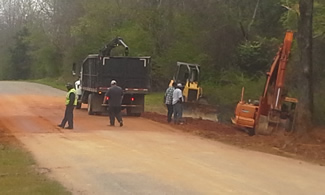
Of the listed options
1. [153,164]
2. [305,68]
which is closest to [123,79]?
[305,68]

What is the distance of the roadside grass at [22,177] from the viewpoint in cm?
1161

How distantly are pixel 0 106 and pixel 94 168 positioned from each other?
22.2 metres

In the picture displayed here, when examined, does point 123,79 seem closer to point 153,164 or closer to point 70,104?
point 70,104

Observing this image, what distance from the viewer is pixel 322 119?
1062 inches

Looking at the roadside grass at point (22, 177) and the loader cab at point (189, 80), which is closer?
the roadside grass at point (22, 177)

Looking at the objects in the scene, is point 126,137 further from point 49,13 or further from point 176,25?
point 49,13

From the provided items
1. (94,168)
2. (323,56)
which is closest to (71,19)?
(323,56)

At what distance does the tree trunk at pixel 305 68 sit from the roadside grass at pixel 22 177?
10.3 m

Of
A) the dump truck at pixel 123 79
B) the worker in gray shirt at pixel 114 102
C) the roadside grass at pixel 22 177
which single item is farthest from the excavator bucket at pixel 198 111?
the roadside grass at pixel 22 177

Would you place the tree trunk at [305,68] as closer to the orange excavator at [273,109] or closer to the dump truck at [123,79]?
the orange excavator at [273,109]

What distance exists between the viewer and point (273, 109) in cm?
2347

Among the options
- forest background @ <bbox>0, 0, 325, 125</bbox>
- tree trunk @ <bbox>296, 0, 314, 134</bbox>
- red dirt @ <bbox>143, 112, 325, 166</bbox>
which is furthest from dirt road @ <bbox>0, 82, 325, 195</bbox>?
forest background @ <bbox>0, 0, 325, 125</bbox>

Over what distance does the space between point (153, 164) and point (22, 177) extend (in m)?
3.49

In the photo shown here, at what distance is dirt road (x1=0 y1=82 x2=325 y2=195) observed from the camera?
40.8 ft
